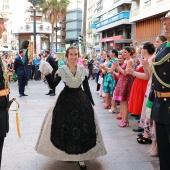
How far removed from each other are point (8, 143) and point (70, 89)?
1796 millimetres

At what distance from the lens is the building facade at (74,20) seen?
76.4 m

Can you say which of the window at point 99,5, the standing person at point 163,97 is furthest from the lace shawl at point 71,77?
the window at point 99,5

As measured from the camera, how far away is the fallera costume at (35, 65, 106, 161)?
3.92 m

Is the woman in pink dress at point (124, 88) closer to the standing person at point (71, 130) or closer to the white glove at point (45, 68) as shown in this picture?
the standing person at point (71, 130)

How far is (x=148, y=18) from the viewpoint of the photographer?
2642cm

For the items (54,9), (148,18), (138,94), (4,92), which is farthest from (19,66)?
(54,9)

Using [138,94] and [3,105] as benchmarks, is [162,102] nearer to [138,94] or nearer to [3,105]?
[3,105]

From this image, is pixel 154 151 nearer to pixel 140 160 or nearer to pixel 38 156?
pixel 140 160

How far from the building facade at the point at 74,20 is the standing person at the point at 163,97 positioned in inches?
2931

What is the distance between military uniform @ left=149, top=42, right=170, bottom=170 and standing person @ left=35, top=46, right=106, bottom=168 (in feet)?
3.69

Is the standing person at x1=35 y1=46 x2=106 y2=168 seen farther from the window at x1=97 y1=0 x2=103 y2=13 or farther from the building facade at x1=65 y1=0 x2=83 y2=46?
the building facade at x1=65 y1=0 x2=83 y2=46

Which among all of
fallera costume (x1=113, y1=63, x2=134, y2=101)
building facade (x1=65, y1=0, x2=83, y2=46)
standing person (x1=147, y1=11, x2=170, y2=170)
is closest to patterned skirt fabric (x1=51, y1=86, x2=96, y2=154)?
standing person (x1=147, y1=11, x2=170, y2=170)

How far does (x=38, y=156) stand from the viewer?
14.9 ft

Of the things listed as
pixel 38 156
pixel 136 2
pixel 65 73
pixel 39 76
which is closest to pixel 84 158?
pixel 38 156
